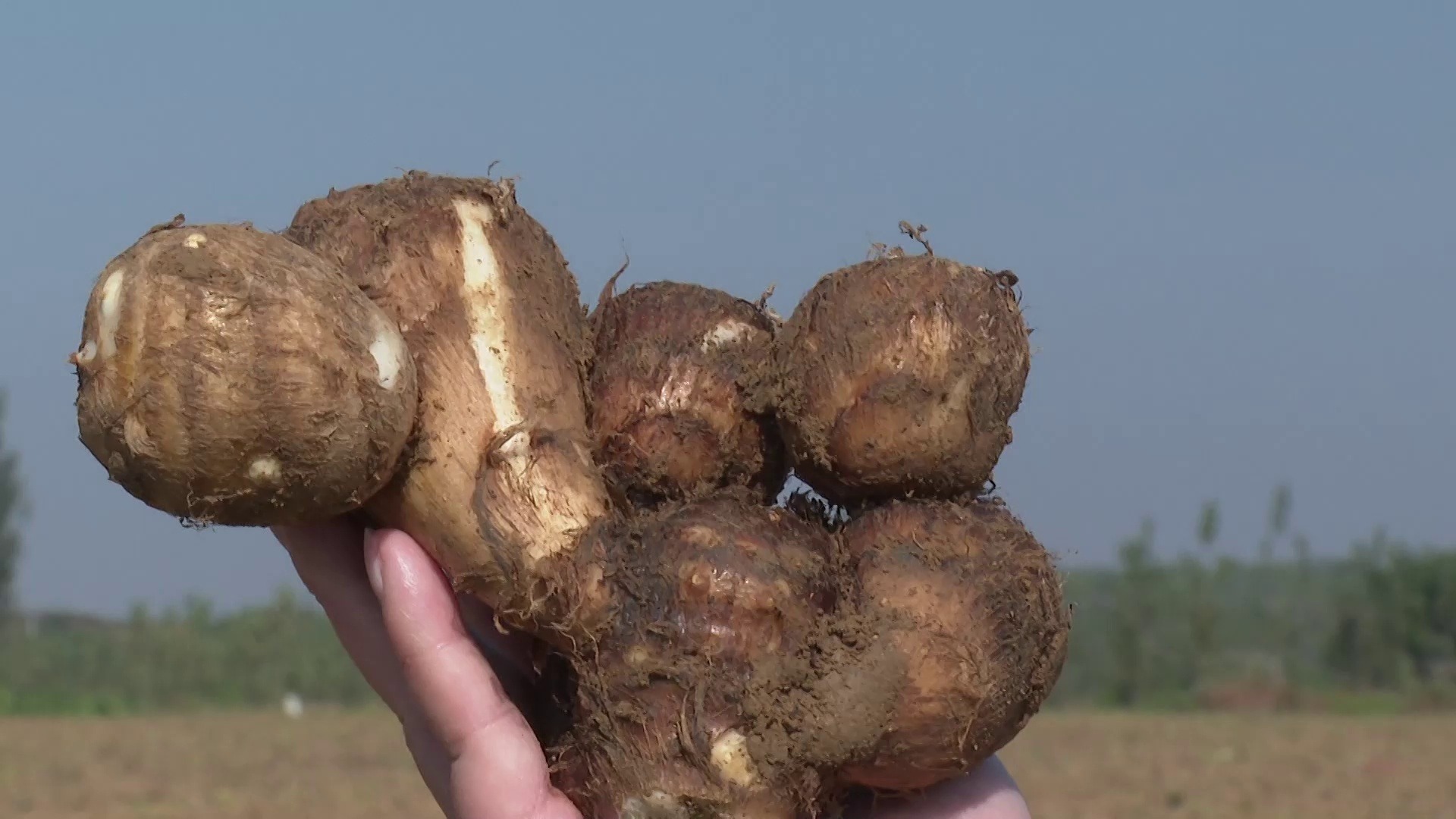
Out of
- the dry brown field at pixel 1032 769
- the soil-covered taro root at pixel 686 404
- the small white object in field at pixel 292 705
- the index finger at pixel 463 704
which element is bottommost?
the small white object in field at pixel 292 705

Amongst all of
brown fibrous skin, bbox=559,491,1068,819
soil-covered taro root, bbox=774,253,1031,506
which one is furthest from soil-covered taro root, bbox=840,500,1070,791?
soil-covered taro root, bbox=774,253,1031,506

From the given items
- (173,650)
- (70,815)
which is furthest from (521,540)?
(173,650)

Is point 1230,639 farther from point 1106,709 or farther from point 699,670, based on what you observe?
point 699,670

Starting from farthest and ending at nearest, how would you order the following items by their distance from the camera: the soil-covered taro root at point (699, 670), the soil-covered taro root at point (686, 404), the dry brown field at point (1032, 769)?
1. the dry brown field at point (1032, 769)
2. the soil-covered taro root at point (686, 404)
3. the soil-covered taro root at point (699, 670)

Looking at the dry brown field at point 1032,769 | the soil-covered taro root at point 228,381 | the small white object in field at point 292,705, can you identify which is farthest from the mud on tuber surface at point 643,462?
the small white object in field at point 292,705

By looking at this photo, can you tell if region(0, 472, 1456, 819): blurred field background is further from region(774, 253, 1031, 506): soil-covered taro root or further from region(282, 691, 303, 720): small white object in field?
region(774, 253, 1031, 506): soil-covered taro root

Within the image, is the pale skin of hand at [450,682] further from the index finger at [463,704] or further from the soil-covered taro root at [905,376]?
the soil-covered taro root at [905,376]
